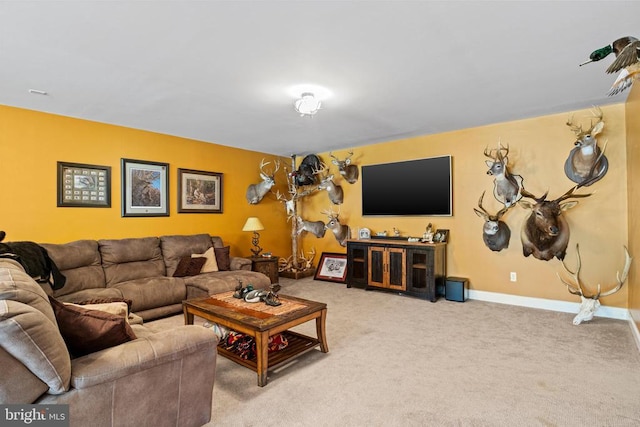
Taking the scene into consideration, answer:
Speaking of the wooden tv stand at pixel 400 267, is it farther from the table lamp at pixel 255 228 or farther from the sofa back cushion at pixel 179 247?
the sofa back cushion at pixel 179 247

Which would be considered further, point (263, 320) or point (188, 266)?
point (188, 266)

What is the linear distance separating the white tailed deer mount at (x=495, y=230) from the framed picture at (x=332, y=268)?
251 centimetres

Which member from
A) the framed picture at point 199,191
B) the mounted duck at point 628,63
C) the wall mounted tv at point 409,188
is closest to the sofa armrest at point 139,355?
the mounted duck at point 628,63

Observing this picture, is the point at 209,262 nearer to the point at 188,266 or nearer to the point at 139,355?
the point at 188,266

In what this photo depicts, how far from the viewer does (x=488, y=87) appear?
321 centimetres

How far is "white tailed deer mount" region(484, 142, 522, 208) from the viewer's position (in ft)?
13.9

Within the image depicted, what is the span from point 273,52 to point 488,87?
2.17 m

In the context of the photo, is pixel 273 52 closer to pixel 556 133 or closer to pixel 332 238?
pixel 556 133

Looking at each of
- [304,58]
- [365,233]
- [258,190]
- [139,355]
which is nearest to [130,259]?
[258,190]

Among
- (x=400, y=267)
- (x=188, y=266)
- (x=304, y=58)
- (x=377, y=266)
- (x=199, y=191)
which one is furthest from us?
(x=199, y=191)

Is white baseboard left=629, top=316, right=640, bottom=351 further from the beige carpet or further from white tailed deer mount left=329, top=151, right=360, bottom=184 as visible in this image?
white tailed deer mount left=329, top=151, right=360, bottom=184

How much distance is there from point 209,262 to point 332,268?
240 centimetres

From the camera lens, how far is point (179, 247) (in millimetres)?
4609

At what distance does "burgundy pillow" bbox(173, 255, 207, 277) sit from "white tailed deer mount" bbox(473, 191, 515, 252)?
390 centimetres
